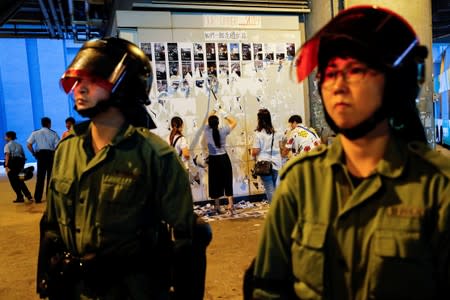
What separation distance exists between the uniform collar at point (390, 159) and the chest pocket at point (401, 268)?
17 centimetres

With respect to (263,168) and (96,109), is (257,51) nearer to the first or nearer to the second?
(263,168)

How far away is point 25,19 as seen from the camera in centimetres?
1202

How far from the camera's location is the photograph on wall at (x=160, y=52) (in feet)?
20.7

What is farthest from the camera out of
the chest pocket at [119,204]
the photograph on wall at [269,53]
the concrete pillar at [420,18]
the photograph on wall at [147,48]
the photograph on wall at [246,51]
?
the photograph on wall at [269,53]

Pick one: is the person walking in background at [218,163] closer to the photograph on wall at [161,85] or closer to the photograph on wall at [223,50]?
the photograph on wall at [161,85]

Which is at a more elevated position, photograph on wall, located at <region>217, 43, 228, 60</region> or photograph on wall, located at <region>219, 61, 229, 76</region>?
photograph on wall, located at <region>217, 43, 228, 60</region>

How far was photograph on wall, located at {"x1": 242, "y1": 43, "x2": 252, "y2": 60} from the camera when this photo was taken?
6.81 metres

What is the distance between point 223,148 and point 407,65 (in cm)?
512

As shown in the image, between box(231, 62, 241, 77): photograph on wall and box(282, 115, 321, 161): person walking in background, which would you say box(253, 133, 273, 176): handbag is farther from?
box(231, 62, 241, 77): photograph on wall

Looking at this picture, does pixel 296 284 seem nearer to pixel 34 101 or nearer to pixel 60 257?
pixel 60 257

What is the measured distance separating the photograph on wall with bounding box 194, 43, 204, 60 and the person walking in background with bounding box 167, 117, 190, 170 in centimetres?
114

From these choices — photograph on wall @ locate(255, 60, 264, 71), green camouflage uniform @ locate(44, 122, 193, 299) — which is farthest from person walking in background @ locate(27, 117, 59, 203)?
green camouflage uniform @ locate(44, 122, 193, 299)

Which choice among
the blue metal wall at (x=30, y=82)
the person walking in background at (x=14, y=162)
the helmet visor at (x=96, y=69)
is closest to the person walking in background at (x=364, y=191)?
the helmet visor at (x=96, y=69)

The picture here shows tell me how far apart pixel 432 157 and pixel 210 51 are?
580cm
